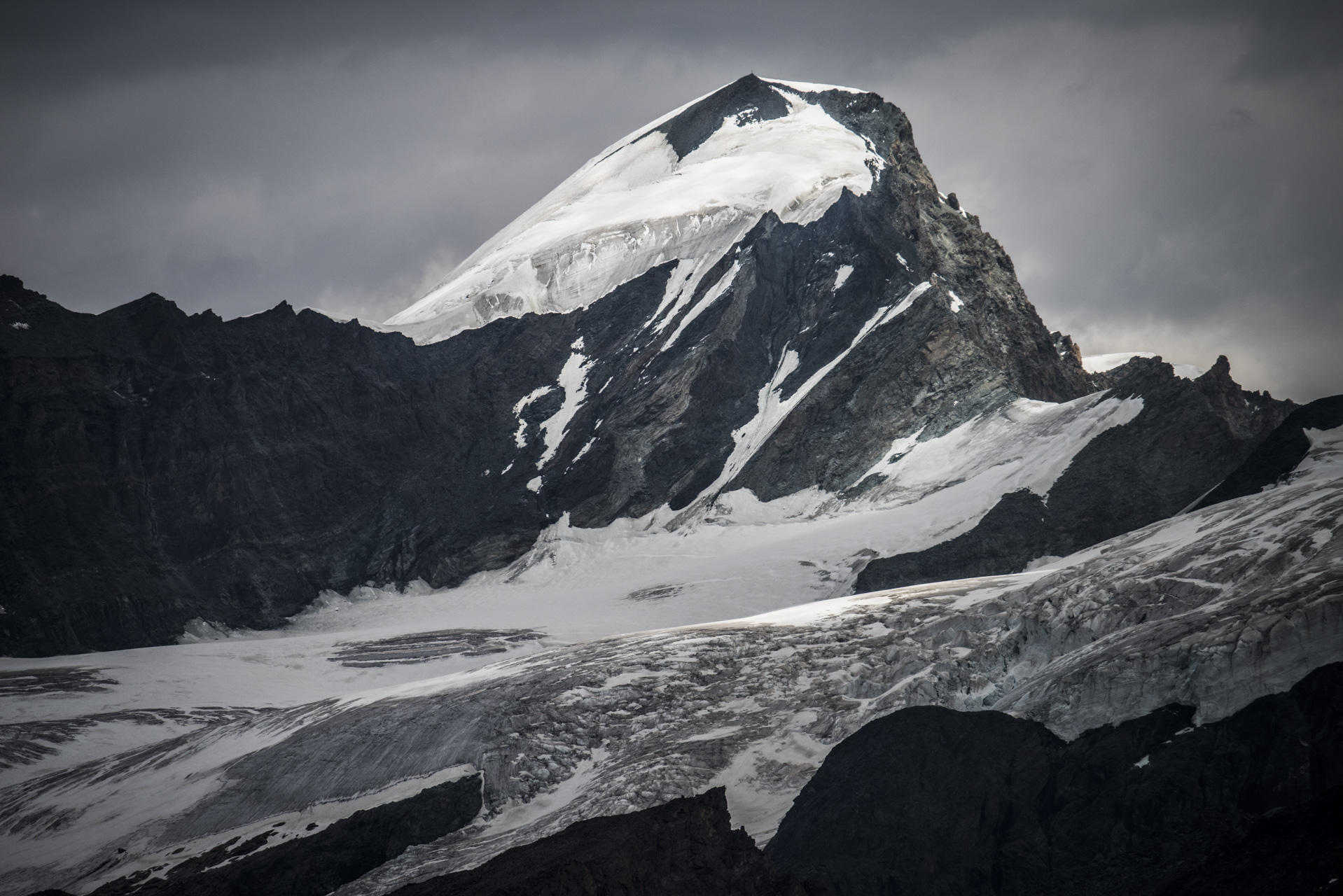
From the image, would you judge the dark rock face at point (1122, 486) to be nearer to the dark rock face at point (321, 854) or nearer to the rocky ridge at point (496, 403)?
the rocky ridge at point (496, 403)

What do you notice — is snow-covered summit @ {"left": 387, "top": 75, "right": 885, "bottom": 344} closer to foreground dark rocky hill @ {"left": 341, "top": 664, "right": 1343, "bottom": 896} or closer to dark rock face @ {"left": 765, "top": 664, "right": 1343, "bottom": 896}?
dark rock face @ {"left": 765, "top": 664, "right": 1343, "bottom": 896}

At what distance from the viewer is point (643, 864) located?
120 ft

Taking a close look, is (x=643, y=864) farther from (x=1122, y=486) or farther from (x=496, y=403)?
(x=496, y=403)

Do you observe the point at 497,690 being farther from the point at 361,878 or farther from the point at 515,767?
the point at 361,878

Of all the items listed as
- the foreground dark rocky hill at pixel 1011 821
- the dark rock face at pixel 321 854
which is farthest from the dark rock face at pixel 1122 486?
the dark rock face at pixel 321 854

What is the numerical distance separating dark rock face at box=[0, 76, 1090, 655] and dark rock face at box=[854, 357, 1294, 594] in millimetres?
20637

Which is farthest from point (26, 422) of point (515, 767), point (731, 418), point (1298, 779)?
point (1298, 779)

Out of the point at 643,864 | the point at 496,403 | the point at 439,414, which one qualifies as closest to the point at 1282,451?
the point at 643,864

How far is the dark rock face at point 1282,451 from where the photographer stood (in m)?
62.5

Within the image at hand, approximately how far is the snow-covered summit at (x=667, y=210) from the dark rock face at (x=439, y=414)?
3924 mm

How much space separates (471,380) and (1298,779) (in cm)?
10631

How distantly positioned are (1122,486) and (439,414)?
236 feet

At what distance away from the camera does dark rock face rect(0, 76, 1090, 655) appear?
A: 340 feet

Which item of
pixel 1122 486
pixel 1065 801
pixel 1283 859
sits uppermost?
pixel 1122 486
